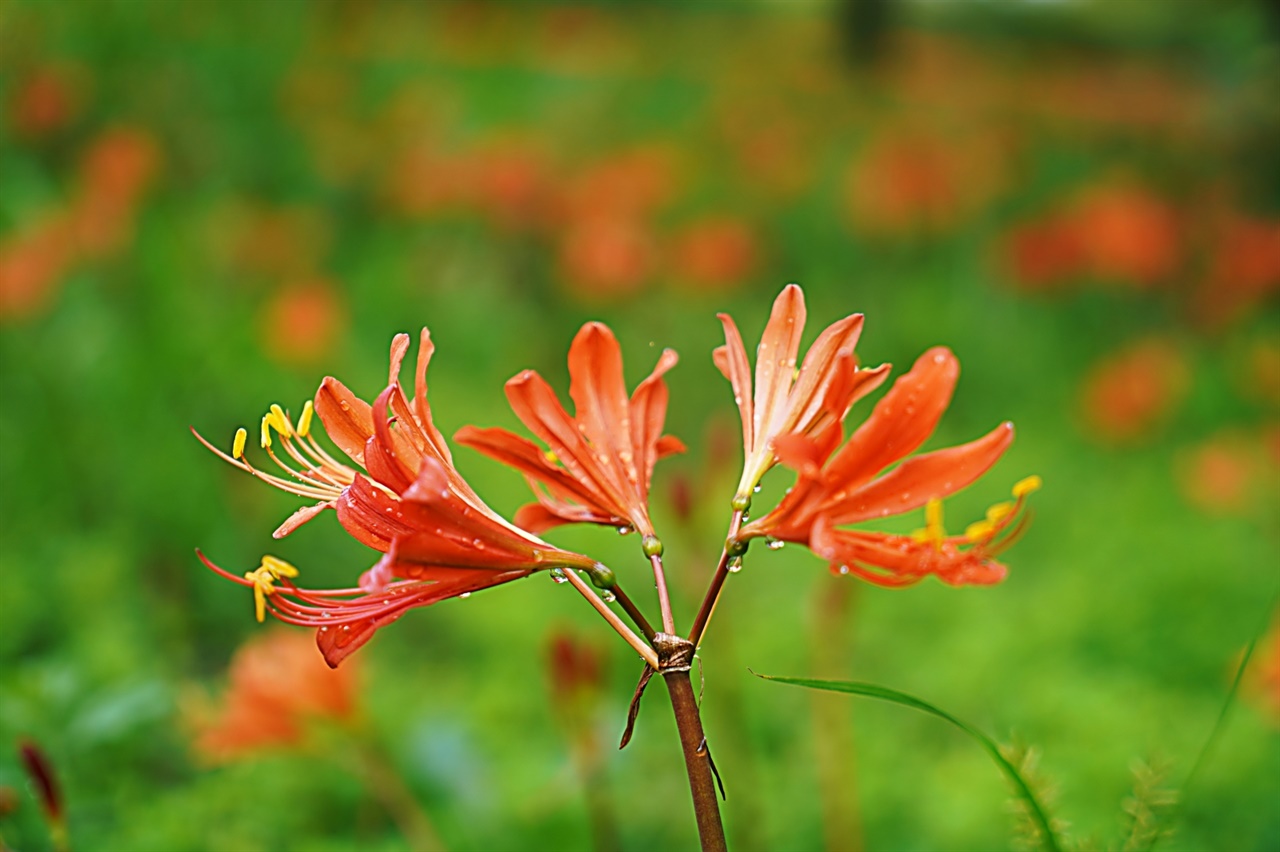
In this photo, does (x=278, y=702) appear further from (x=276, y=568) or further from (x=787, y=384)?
(x=787, y=384)

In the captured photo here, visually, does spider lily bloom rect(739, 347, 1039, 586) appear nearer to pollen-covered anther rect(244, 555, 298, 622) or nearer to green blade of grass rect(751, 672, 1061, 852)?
green blade of grass rect(751, 672, 1061, 852)

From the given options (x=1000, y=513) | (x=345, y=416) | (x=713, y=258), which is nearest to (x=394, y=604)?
(x=345, y=416)

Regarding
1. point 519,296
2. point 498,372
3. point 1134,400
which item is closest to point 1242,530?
point 1134,400

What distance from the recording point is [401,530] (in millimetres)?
712

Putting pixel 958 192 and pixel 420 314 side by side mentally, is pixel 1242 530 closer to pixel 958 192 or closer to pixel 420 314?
pixel 958 192

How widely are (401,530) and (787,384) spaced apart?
0.94ft

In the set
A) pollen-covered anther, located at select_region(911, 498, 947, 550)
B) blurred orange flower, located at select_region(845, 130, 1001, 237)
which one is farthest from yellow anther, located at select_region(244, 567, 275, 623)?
blurred orange flower, located at select_region(845, 130, 1001, 237)

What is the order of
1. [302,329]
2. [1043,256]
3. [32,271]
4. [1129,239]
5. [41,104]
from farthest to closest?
1. [1043,256]
2. [1129,239]
3. [41,104]
4. [302,329]
5. [32,271]

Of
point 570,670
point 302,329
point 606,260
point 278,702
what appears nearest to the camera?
point 570,670

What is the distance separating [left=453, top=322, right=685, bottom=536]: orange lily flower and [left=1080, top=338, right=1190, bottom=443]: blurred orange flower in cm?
321

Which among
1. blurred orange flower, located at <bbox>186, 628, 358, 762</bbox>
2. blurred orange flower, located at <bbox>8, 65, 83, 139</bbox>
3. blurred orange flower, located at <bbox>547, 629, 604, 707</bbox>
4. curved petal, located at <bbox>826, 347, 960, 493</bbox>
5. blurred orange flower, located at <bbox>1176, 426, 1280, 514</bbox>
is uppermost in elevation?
blurred orange flower, located at <bbox>8, 65, 83, 139</bbox>

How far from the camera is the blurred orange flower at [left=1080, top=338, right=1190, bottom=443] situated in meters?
3.63

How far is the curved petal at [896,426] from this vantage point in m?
0.70

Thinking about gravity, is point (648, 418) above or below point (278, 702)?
above
